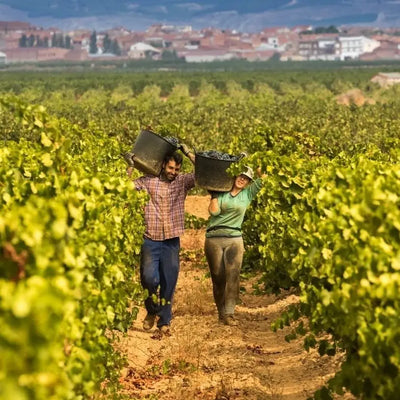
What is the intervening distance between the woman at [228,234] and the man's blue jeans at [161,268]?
43 cm

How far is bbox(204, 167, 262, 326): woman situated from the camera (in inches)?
376

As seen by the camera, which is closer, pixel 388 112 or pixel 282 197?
pixel 282 197

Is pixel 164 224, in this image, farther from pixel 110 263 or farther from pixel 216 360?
pixel 110 263

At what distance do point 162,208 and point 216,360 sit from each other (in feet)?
5.84

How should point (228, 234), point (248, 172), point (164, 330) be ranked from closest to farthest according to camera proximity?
point (248, 172), point (228, 234), point (164, 330)

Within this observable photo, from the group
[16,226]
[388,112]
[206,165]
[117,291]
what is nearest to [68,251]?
[16,226]

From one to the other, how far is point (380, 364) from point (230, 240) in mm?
4702

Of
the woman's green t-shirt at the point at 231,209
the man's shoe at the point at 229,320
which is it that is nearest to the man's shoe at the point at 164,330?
the man's shoe at the point at 229,320

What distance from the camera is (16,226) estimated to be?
170 inches

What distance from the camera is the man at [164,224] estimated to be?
9.57 m

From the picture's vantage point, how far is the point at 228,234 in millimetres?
9672

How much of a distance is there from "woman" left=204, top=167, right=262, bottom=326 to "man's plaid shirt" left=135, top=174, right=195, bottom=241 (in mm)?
389

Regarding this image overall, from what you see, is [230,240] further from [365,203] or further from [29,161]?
[365,203]

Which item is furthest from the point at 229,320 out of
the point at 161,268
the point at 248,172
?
the point at 248,172
